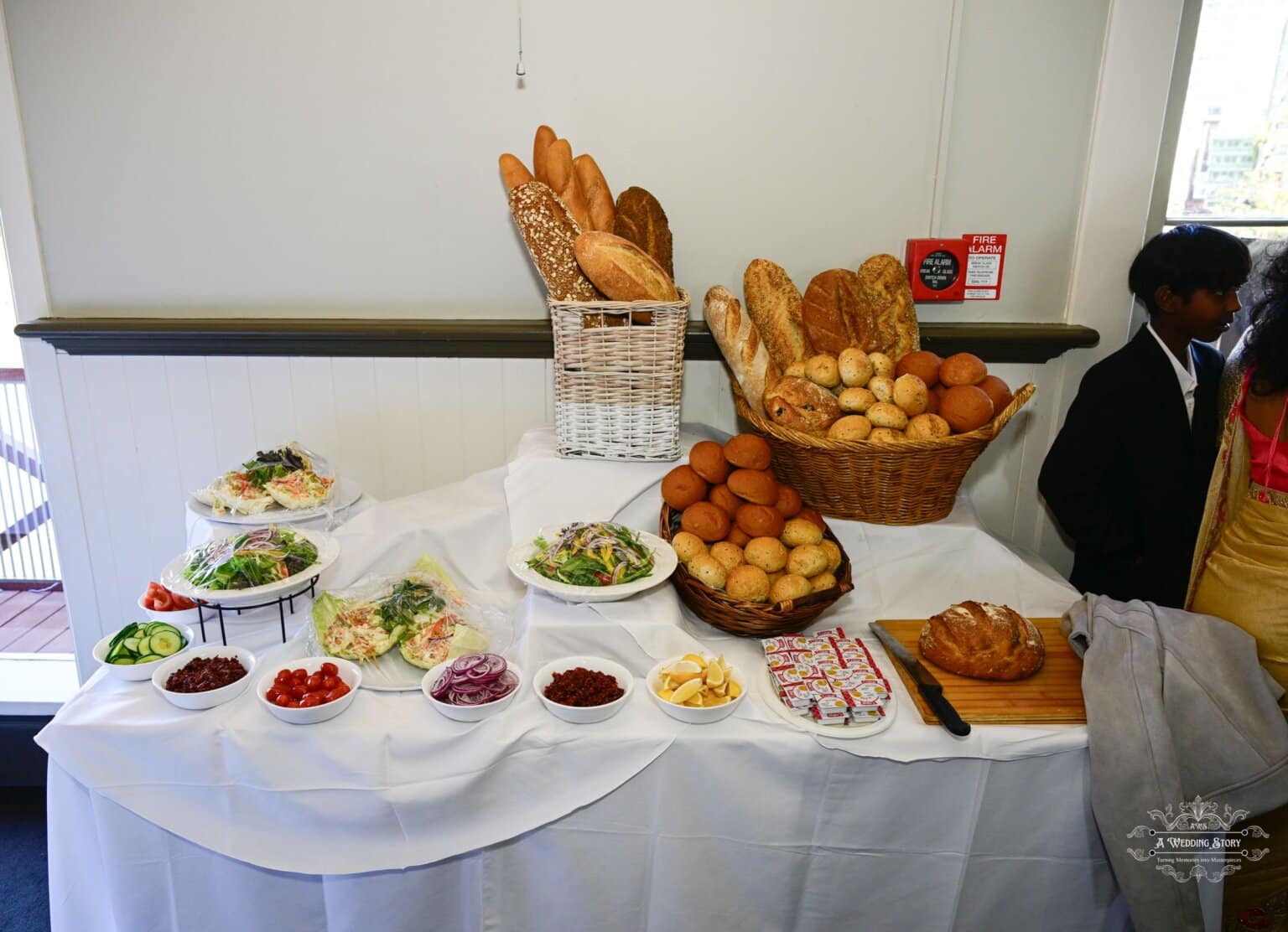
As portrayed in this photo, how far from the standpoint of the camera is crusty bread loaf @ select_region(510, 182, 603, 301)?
1.74 m

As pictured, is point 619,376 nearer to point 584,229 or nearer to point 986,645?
point 584,229

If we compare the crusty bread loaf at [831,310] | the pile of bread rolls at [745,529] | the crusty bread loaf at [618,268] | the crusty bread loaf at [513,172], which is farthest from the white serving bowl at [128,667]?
the crusty bread loaf at [831,310]

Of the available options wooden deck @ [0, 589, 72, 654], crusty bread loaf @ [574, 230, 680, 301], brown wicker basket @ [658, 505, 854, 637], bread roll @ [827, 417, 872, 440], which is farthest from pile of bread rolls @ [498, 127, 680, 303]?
wooden deck @ [0, 589, 72, 654]

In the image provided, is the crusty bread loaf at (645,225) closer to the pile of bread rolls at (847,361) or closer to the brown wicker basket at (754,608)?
the pile of bread rolls at (847,361)

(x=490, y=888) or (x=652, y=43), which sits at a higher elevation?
(x=652, y=43)

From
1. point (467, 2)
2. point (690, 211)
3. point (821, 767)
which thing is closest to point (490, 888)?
point (821, 767)

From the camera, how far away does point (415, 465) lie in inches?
86.6

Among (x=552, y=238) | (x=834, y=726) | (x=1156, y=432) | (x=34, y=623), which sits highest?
(x=552, y=238)

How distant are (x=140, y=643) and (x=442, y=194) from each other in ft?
4.01

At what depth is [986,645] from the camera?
141 cm

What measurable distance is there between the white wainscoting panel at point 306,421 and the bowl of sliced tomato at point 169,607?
→ 0.67 m

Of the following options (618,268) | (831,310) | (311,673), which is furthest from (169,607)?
(831,310)

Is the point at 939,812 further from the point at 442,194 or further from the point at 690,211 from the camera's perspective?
the point at 442,194

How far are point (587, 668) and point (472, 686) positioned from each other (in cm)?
20
